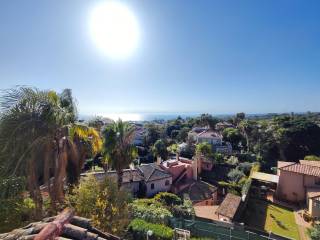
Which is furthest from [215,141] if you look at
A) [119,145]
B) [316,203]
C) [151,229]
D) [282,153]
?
[151,229]

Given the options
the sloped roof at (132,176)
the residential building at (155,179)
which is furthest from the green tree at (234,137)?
the sloped roof at (132,176)

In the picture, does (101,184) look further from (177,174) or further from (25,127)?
(177,174)

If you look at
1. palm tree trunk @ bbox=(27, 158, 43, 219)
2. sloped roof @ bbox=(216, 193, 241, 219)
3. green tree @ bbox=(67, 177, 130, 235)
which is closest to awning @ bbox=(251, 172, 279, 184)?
sloped roof @ bbox=(216, 193, 241, 219)

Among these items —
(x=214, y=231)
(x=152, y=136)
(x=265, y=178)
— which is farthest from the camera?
(x=152, y=136)

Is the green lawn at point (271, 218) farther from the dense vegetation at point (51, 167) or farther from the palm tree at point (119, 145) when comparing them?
the palm tree at point (119, 145)

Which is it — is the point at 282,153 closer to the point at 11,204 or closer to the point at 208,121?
the point at 11,204

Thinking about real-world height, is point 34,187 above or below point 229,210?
above

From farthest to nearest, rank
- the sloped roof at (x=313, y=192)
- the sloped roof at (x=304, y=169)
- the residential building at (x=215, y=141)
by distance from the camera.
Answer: the residential building at (x=215, y=141)
the sloped roof at (x=304, y=169)
the sloped roof at (x=313, y=192)

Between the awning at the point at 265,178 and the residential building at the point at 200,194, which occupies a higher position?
the awning at the point at 265,178
